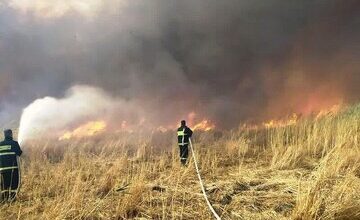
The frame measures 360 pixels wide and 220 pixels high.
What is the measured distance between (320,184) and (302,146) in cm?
622

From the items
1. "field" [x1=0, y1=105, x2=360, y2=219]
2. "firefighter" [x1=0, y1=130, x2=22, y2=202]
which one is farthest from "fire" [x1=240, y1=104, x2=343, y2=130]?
"firefighter" [x1=0, y1=130, x2=22, y2=202]

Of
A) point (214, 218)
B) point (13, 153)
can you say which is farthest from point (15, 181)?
point (214, 218)

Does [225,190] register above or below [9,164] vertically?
below

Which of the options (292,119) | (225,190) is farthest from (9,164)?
(292,119)

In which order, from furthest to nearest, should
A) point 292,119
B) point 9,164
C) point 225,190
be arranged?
point 292,119 < point 9,164 < point 225,190

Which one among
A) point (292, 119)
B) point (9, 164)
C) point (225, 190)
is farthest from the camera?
point (292, 119)

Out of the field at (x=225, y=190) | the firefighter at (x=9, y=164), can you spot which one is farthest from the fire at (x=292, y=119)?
the firefighter at (x=9, y=164)

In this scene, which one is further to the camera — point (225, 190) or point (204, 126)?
point (204, 126)

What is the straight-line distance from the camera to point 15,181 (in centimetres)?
954

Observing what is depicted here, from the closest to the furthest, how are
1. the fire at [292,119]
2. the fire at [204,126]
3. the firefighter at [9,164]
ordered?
the firefighter at [9,164], the fire at [292,119], the fire at [204,126]

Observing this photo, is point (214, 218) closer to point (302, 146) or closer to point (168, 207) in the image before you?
→ point (168, 207)

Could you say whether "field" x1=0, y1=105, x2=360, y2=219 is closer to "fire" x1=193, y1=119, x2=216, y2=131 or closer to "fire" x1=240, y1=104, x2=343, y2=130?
"fire" x1=240, y1=104, x2=343, y2=130

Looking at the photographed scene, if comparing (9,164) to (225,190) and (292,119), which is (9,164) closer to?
(225,190)

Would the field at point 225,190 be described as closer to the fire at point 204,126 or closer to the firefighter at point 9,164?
the firefighter at point 9,164
